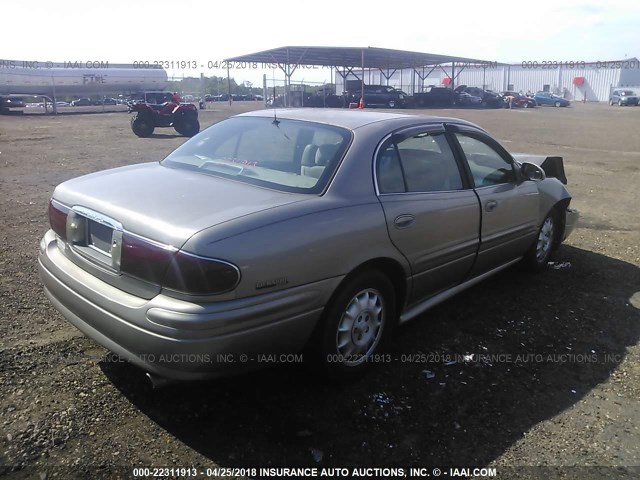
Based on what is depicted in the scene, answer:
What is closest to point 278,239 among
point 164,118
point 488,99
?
point 164,118

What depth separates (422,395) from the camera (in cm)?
316

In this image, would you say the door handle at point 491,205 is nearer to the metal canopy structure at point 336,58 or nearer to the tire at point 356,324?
the tire at point 356,324

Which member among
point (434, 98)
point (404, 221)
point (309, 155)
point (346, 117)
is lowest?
point (404, 221)

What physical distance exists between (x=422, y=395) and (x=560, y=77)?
77311 mm

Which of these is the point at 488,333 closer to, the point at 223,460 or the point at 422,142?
the point at 422,142

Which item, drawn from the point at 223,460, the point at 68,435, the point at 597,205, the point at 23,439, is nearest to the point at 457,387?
the point at 223,460

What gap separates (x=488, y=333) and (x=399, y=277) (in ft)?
3.28

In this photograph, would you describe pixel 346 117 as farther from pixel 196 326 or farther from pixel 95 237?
pixel 196 326

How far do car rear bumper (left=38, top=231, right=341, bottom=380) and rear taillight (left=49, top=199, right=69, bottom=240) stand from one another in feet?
1.19

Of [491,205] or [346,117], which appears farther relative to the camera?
[491,205]

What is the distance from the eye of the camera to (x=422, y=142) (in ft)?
12.5

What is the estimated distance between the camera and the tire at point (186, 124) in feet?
62.4

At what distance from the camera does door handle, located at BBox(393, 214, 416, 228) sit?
3.30m

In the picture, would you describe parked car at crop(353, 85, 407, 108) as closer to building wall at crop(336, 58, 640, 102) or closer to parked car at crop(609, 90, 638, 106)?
building wall at crop(336, 58, 640, 102)
